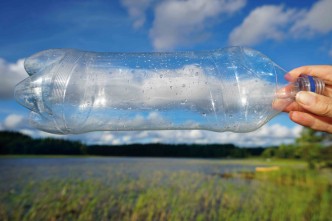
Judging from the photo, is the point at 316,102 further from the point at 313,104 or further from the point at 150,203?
the point at 150,203

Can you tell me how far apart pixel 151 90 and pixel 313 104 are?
88 centimetres

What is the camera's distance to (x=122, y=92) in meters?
1.83

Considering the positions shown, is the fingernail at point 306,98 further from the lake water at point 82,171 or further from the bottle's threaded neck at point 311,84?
the lake water at point 82,171

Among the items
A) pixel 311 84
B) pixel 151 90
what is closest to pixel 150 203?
pixel 151 90

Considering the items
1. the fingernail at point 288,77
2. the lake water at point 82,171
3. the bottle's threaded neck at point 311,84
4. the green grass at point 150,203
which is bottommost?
the green grass at point 150,203

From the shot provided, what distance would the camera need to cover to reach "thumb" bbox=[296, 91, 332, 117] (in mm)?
1249

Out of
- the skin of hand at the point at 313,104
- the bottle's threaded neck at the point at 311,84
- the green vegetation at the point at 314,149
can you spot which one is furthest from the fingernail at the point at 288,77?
the green vegetation at the point at 314,149

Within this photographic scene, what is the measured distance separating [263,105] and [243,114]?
0.39 ft

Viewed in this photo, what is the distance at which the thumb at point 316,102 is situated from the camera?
1249mm

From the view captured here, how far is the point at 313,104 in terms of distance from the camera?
1260 millimetres

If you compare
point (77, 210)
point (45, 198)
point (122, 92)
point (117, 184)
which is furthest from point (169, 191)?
point (122, 92)

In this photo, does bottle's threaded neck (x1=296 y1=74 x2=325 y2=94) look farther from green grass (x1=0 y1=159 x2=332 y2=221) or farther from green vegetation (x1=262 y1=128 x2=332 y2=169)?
green vegetation (x1=262 y1=128 x2=332 y2=169)

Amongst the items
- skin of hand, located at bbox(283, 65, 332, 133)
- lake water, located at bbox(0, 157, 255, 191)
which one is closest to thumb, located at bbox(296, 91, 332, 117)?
skin of hand, located at bbox(283, 65, 332, 133)

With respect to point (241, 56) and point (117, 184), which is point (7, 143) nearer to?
point (117, 184)
